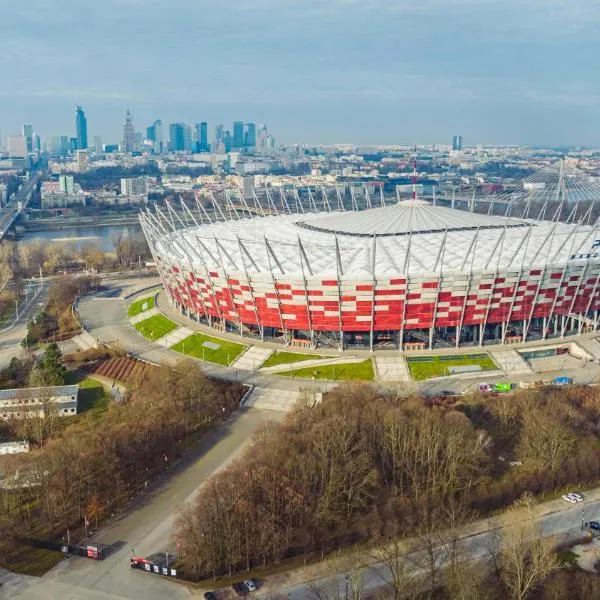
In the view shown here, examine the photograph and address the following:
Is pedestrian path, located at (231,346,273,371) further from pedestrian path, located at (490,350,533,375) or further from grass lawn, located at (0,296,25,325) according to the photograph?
grass lawn, located at (0,296,25,325)

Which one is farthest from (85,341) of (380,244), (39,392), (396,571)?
(396,571)

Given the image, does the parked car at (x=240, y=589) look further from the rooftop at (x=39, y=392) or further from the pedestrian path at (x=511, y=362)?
the pedestrian path at (x=511, y=362)

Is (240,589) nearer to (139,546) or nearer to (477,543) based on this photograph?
(139,546)

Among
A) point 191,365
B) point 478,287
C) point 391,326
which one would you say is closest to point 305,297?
point 391,326

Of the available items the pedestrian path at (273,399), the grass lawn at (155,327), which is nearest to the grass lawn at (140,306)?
the grass lawn at (155,327)

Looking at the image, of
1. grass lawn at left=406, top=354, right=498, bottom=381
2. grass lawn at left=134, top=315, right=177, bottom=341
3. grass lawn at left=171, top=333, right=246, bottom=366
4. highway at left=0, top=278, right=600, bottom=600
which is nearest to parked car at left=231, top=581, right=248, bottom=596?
highway at left=0, top=278, right=600, bottom=600

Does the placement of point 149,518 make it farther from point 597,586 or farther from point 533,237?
point 533,237
